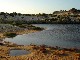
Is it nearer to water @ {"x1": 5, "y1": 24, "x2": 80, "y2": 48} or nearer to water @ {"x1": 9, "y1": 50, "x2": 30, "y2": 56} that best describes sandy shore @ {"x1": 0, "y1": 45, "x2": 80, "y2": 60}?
water @ {"x1": 9, "y1": 50, "x2": 30, "y2": 56}

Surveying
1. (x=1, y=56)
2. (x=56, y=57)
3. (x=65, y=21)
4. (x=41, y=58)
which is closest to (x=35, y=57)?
(x=41, y=58)

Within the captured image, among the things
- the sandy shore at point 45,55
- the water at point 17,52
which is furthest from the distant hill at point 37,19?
the sandy shore at point 45,55

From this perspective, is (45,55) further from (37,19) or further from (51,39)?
(37,19)

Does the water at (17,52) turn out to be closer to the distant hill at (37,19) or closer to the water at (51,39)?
the water at (51,39)

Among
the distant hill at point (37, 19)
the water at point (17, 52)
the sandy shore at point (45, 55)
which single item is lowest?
the distant hill at point (37, 19)

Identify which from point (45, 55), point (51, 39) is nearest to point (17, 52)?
point (45, 55)

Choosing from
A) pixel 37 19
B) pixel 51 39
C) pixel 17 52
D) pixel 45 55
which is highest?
pixel 45 55

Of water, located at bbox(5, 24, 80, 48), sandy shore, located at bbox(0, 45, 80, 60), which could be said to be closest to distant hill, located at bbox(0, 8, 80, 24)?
water, located at bbox(5, 24, 80, 48)

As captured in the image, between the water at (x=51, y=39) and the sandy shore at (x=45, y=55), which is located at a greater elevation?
the sandy shore at (x=45, y=55)

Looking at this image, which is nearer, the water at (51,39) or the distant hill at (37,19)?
the water at (51,39)

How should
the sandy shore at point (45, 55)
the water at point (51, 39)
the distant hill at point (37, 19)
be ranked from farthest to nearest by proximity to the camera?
the distant hill at point (37, 19)
the water at point (51, 39)
the sandy shore at point (45, 55)

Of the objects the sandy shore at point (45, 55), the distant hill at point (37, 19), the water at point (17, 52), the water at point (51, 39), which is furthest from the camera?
the distant hill at point (37, 19)

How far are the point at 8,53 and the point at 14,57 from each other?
2.85 metres

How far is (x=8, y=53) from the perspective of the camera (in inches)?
1131
